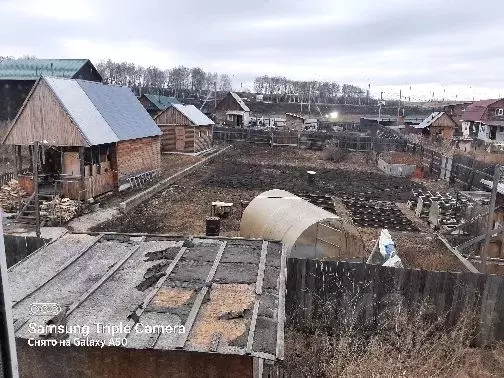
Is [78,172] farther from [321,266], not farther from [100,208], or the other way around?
[321,266]

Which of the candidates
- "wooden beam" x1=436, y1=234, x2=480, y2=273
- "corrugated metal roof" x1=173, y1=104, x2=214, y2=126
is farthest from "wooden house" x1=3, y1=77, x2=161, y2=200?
"wooden beam" x1=436, y1=234, x2=480, y2=273

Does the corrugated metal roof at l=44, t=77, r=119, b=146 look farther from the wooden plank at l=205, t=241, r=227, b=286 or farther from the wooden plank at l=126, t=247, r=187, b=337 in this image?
the wooden plank at l=126, t=247, r=187, b=337

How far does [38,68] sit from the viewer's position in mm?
39906

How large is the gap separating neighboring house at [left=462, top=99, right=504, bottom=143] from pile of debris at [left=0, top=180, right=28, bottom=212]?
48.3 metres

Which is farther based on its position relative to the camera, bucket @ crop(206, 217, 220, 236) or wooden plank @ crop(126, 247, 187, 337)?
bucket @ crop(206, 217, 220, 236)

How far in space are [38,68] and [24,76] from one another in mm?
1464

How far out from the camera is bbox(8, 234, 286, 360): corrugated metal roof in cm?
527

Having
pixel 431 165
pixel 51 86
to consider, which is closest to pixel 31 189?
pixel 51 86

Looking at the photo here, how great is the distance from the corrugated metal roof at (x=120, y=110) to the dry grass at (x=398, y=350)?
15846mm

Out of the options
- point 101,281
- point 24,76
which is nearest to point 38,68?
point 24,76

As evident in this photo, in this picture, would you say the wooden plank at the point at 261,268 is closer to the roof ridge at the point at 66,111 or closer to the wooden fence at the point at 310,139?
the roof ridge at the point at 66,111

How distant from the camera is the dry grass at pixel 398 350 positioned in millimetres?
8070

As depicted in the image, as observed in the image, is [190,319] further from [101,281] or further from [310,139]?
[310,139]

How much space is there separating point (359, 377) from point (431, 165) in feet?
85.0
